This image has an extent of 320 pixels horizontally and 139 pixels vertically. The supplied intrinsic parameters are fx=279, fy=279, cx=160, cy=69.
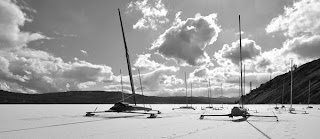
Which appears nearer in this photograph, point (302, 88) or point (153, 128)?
point (153, 128)

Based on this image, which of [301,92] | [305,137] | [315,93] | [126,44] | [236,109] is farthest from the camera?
[301,92]

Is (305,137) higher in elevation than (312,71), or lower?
lower

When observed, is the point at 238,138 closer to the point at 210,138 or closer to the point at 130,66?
the point at 210,138

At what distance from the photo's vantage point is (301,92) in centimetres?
14850

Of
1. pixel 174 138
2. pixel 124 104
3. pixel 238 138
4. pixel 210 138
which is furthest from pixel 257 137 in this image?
pixel 124 104

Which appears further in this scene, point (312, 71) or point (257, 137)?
point (312, 71)

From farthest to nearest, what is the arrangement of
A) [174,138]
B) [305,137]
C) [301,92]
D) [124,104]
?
[301,92], [124,104], [305,137], [174,138]

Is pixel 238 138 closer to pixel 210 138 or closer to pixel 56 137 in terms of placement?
pixel 210 138

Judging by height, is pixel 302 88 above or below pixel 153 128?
above

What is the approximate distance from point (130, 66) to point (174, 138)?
85.1 feet

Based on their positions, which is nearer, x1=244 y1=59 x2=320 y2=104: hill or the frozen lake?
the frozen lake

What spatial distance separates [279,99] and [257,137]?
513 ft

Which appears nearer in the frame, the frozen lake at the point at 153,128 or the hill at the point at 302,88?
the frozen lake at the point at 153,128

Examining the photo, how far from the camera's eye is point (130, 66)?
1567 inches
